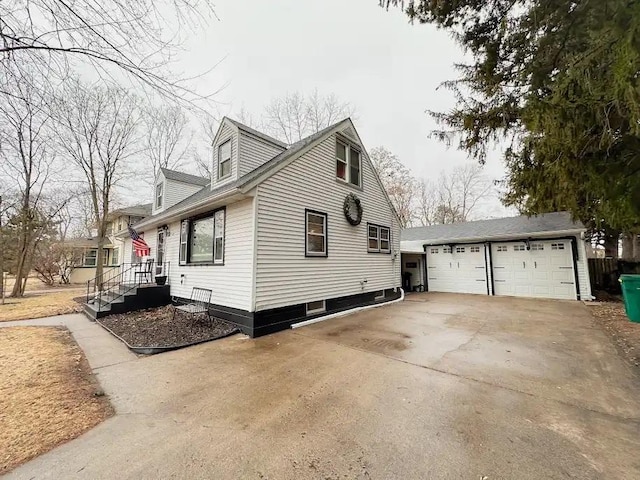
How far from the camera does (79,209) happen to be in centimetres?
2180

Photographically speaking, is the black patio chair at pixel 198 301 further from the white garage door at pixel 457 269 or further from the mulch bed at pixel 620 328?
the white garage door at pixel 457 269

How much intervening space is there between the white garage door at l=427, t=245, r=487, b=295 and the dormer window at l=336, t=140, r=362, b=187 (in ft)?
25.3

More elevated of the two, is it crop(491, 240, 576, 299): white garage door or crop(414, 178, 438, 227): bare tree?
crop(414, 178, 438, 227): bare tree

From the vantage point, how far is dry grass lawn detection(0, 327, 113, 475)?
240 cm

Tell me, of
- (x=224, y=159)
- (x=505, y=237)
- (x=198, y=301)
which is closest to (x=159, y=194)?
(x=224, y=159)

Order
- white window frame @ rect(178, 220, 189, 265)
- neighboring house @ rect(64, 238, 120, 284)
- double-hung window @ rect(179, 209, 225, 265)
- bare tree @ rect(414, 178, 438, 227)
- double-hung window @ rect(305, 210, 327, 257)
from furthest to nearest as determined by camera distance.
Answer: bare tree @ rect(414, 178, 438, 227) < neighboring house @ rect(64, 238, 120, 284) < white window frame @ rect(178, 220, 189, 265) < double-hung window @ rect(305, 210, 327, 257) < double-hung window @ rect(179, 209, 225, 265)

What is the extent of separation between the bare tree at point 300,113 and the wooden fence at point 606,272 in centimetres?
1667

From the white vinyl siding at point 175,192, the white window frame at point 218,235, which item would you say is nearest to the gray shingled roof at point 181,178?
the white vinyl siding at point 175,192

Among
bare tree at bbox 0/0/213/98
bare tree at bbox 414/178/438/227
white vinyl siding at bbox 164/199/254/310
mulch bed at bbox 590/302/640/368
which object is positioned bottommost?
mulch bed at bbox 590/302/640/368

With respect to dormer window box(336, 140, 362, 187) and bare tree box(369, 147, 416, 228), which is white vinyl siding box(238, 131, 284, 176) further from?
bare tree box(369, 147, 416, 228)

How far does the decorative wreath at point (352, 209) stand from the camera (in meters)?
8.95

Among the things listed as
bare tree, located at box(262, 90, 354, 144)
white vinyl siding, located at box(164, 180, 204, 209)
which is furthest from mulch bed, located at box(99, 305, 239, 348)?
bare tree, located at box(262, 90, 354, 144)

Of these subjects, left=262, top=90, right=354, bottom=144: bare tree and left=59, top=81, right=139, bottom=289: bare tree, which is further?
left=262, top=90, right=354, bottom=144: bare tree

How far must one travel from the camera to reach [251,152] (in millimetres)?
8078
